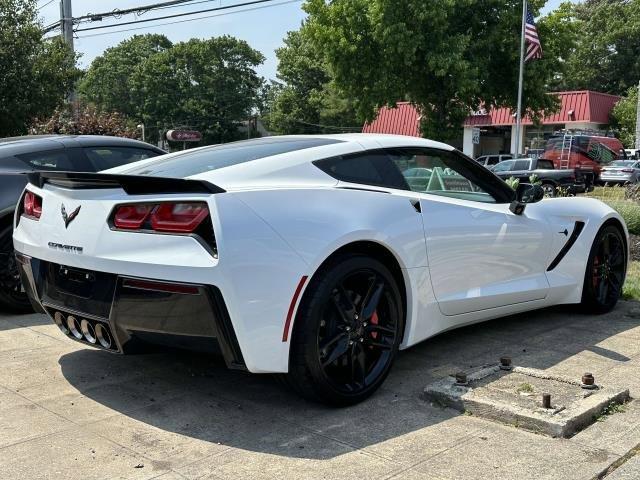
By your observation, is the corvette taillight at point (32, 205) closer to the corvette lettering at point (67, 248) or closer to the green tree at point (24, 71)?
the corvette lettering at point (67, 248)

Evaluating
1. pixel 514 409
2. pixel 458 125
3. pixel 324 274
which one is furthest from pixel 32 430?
pixel 458 125

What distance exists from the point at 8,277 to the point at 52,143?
1.37 metres

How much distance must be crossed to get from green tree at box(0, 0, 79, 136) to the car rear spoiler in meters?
15.2

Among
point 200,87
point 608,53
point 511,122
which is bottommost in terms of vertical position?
point 511,122

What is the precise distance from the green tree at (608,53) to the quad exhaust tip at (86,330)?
60.6 m

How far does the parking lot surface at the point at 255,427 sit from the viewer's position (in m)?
2.84

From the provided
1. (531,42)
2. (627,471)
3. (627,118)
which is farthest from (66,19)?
(627,118)

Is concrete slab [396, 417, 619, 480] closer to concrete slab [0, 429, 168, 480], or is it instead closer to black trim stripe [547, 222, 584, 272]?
concrete slab [0, 429, 168, 480]

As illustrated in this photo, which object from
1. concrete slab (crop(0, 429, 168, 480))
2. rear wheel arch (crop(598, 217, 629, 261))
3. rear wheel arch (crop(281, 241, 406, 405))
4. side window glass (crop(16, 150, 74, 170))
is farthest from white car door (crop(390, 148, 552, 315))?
side window glass (crop(16, 150, 74, 170))

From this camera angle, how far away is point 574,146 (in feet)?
88.2

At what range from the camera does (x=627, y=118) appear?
138 feet

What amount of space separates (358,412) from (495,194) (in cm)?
203

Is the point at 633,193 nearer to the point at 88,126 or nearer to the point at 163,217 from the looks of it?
the point at 88,126

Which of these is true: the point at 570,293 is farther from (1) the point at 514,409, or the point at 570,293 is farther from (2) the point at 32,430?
(2) the point at 32,430
